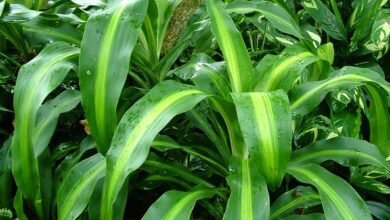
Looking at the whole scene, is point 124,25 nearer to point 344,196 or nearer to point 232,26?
point 232,26

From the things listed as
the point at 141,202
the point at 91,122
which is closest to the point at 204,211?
the point at 141,202

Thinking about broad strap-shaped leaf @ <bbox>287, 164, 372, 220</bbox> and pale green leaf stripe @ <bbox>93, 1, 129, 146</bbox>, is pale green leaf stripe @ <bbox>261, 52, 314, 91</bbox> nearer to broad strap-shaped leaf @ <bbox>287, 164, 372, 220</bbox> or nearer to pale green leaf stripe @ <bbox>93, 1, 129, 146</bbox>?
broad strap-shaped leaf @ <bbox>287, 164, 372, 220</bbox>

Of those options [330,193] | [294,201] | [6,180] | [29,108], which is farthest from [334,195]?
[6,180]

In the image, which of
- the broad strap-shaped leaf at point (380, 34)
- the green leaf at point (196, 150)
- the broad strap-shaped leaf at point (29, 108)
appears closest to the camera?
the broad strap-shaped leaf at point (29, 108)

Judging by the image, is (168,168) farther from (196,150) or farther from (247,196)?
(247,196)

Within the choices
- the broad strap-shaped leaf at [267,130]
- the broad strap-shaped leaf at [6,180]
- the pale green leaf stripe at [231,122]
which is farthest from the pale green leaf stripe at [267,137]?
the broad strap-shaped leaf at [6,180]

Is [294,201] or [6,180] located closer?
[294,201]

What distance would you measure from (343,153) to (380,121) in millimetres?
169

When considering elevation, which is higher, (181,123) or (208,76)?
(208,76)

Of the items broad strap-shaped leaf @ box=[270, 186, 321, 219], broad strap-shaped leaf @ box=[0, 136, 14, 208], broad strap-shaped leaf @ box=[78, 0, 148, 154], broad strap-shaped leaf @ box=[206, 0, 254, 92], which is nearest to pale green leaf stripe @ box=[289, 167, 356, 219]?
broad strap-shaped leaf @ box=[270, 186, 321, 219]

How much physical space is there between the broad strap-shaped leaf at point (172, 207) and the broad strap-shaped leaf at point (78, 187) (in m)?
0.15

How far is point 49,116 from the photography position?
1040 millimetres

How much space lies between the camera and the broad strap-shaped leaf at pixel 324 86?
89 centimetres

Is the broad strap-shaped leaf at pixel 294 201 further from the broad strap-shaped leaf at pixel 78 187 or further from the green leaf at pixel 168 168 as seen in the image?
the broad strap-shaped leaf at pixel 78 187
